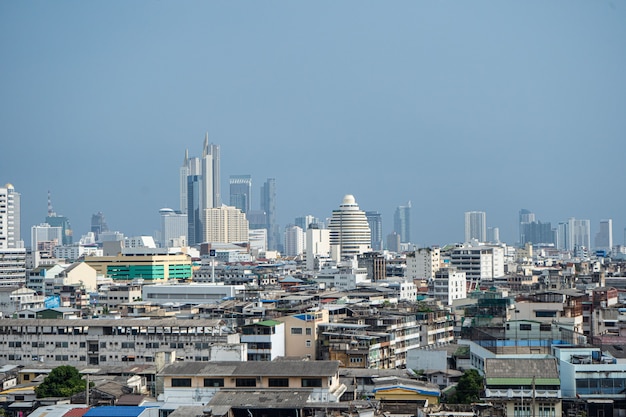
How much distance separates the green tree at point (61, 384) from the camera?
23062mm

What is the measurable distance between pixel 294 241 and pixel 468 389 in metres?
151

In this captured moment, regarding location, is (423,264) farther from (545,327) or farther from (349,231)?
(545,327)

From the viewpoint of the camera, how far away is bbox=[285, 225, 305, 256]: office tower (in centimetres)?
16912

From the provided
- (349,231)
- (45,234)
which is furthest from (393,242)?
(349,231)

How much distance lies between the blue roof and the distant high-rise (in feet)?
Answer: 493

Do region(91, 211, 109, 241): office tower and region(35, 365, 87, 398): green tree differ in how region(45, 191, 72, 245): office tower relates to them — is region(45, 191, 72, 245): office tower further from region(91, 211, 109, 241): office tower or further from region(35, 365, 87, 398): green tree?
region(35, 365, 87, 398): green tree

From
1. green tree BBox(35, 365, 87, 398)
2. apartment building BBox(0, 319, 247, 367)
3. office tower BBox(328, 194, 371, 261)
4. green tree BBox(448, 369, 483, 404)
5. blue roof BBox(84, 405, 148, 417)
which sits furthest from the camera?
office tower BBox(328, 194, 371, 261)

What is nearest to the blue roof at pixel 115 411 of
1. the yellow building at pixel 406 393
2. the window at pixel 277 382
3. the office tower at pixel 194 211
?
the window at pixel 277 382

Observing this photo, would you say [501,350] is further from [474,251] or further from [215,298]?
[474,251]

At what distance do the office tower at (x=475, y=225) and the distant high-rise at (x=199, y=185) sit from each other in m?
40.3

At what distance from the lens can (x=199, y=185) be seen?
18088cm

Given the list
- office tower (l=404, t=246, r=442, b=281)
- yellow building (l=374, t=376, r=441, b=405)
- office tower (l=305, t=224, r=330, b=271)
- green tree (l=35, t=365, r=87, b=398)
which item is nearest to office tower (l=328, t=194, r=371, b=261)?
office tower (l=305, t=224, r=330, b=271)

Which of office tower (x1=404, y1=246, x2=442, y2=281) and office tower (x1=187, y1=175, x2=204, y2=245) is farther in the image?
office tower (x1=187, y1=175, x2=204, y2=245)

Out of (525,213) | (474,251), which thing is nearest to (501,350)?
(474,251)
